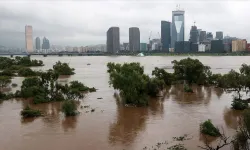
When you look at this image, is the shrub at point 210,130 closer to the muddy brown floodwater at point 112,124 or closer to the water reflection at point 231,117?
the muddy brown floodwater at point 112,124

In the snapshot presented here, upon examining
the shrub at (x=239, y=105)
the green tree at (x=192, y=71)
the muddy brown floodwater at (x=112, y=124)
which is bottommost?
the muddy brown floodwater at (x=112, y=124)

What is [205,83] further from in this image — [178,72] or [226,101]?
[226,101]

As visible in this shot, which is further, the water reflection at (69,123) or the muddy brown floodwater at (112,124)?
the water reflection at (69,123)

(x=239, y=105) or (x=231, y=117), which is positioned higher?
(x=239, y=105)

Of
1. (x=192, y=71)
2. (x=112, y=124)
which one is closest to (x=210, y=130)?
(x=112, y=124)

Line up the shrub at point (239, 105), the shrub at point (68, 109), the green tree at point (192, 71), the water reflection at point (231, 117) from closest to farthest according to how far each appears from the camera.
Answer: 1. the water reflection at point (231, 117)
2. the shrub at point (68, 109)
3. the shrub at point (239, 105)
4. the green tree at point (192, 71)

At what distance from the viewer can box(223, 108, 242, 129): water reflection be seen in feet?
77.4

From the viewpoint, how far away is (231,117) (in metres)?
26.0

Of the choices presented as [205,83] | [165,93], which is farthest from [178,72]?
[165,93]

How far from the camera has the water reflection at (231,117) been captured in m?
23.6

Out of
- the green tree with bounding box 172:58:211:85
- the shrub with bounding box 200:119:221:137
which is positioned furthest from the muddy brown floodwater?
the green tree with bounding box 172:58:211:85

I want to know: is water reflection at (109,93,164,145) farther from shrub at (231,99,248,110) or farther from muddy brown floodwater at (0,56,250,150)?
shrub at (231,99,248,110)

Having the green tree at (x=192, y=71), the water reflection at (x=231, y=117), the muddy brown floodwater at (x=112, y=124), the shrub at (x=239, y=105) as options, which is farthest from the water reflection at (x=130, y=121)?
the green tree at (x=192, y=71)

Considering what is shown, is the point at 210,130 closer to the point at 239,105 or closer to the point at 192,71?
the point at 239,105
